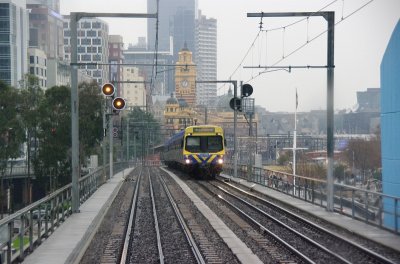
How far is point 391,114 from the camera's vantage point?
959 inches

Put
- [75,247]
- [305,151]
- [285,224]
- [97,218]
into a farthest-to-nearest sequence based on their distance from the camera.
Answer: [305,151], [97,218], [285,224], [75,247]

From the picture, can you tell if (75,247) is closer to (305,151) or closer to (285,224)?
(285,224)

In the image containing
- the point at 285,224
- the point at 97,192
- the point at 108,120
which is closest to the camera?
the point at 285,224

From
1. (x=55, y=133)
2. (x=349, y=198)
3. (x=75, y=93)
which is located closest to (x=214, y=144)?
(x=55, y=133)

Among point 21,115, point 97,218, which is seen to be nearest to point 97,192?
point 97,218

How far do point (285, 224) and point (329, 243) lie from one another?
3.56 meters

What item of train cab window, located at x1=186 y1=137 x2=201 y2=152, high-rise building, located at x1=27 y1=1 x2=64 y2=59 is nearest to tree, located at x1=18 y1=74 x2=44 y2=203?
train cab window, located at x1=186 y1=137 x2=201 y2=152

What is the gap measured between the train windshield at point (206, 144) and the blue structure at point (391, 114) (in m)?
17.2

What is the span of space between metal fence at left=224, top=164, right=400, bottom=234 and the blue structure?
2980 millimetres

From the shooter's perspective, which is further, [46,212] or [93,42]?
[93,42]

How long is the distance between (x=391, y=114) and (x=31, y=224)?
50.5 ft

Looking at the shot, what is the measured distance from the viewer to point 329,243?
50.5 ft

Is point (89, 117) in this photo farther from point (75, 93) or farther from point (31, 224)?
point (31, 224)

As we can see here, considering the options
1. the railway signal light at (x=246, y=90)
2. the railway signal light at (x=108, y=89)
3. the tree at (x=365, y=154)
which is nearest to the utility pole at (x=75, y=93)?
the railway signal light at (x=108, y=89)
